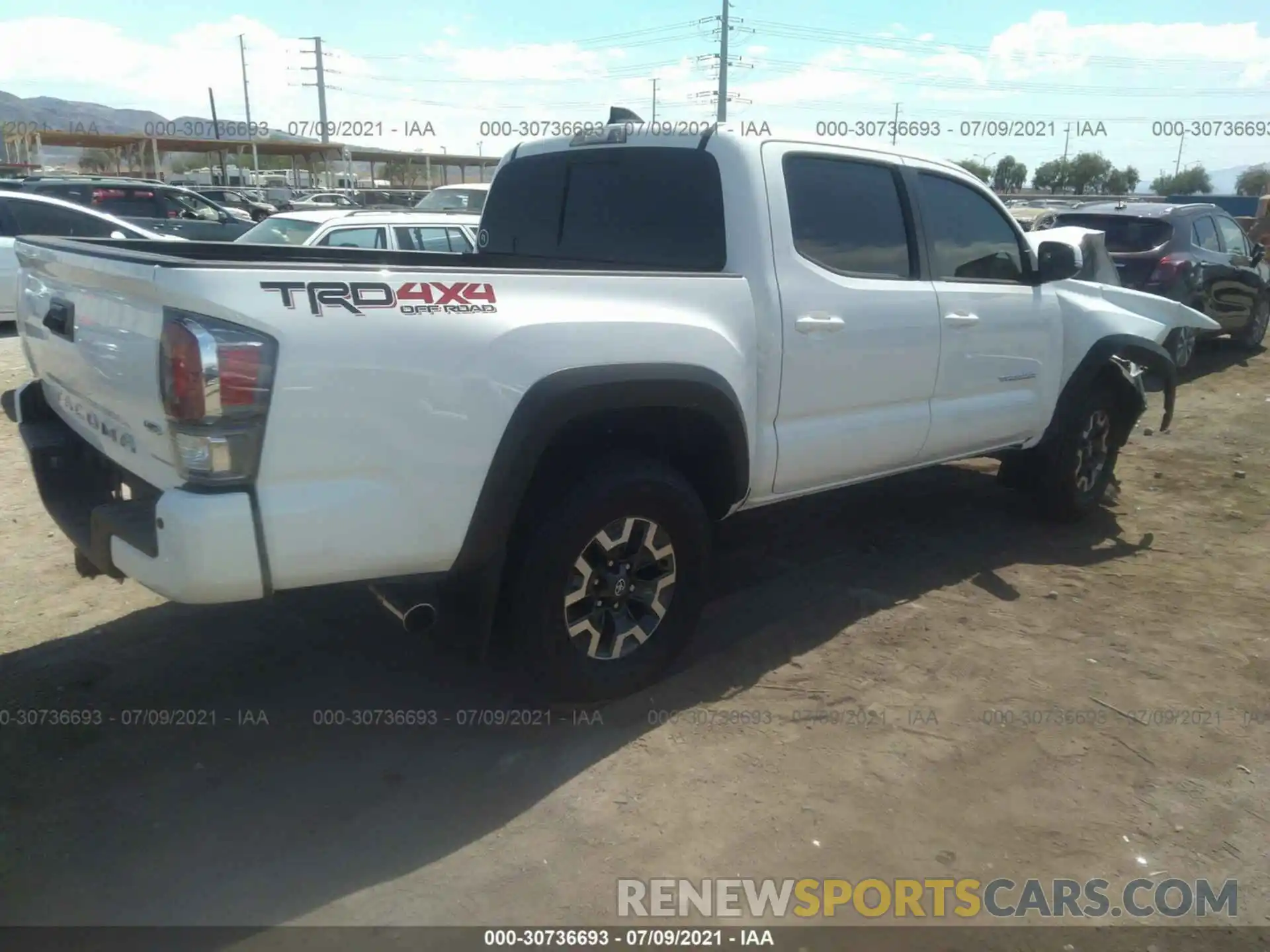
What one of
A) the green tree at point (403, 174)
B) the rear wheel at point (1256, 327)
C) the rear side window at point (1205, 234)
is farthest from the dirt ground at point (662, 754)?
the green tree at point (403, 174)

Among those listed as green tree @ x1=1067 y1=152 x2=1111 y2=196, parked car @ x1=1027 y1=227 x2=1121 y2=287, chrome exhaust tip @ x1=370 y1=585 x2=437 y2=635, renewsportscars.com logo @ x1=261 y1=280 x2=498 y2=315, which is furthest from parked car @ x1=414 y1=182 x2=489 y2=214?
green tree @ x1=1067 y1=152 x2=1111 y2=196

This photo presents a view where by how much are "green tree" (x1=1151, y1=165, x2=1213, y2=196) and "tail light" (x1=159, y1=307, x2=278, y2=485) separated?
74363mm

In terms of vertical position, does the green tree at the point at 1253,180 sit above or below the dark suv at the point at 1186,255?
above

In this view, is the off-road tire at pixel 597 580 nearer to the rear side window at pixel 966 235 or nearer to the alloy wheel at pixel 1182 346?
the rear side window at pixel 966 235

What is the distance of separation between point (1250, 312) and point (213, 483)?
511 inches

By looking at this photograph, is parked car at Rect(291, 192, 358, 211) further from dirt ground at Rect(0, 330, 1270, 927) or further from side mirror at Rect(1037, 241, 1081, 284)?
side mirror at Rect(1037, 241, 1081, 284)

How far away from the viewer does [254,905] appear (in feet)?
8.29

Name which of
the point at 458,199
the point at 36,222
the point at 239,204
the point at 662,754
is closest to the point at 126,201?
the point at 36,222

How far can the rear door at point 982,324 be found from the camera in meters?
4.43

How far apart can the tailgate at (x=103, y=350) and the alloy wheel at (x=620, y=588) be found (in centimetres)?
134

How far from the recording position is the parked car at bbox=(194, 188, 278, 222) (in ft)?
78.2

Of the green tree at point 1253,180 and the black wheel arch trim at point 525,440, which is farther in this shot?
the green tree at point 1253,180

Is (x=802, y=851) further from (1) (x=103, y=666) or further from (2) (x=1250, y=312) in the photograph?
(2) (x=1250, y=312)

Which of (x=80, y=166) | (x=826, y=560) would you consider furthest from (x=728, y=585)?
(x=80, y=166)
